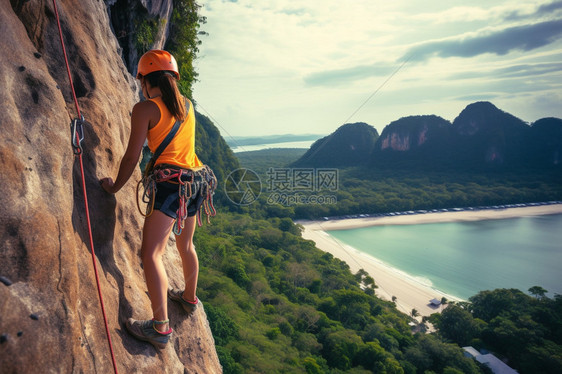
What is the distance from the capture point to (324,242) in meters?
Result: 38.3

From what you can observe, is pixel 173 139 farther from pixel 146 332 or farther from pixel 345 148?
pixel 345 148

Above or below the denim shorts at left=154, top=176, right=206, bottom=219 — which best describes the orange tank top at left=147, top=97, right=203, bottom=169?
above

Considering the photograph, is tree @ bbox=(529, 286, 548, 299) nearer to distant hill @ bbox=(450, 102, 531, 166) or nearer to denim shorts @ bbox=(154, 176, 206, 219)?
denim shorts @ bbox=(154, 176, 206, 219)

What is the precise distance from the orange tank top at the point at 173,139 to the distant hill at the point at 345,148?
99813mm

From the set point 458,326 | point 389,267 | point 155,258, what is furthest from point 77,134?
point 389,267

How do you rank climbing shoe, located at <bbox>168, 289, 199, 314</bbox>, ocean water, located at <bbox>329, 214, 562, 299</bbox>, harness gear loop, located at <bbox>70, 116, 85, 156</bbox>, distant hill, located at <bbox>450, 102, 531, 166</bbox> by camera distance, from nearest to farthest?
harness gear loop, located at <bbox>70, 116, 85, 156</bbox> → climbing shoe, located at <bbox>168, 289, 199, 314</bbox> → ocean water, located at <bbox>329, 214, 562, 299</bbox> → distant hill, located at <bbox>450, 102, 531, 166</bbox>

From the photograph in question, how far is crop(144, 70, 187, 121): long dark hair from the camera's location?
244 centimetres

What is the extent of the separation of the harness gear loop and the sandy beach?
25.5m

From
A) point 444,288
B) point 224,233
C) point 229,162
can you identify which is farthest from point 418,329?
point 229,162

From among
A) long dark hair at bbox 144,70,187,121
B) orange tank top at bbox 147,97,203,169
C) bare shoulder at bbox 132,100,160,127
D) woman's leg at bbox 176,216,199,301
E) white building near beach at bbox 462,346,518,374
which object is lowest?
white building near beach at bbox 462,346,518,374

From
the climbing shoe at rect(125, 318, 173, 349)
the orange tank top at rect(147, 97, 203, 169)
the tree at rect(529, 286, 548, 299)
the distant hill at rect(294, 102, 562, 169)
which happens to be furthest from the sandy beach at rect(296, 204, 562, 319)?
the distant hill at rect(294, 102, 562, 169)

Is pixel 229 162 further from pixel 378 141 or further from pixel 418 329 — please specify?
pixel 378 141

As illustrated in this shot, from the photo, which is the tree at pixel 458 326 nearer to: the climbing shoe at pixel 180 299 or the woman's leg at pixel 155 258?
the climbing shoe at pixel 180 299

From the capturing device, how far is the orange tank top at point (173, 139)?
8.11 feet
